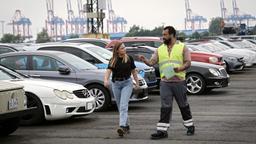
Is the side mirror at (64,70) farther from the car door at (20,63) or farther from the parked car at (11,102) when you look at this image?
the parked car at (11,102)

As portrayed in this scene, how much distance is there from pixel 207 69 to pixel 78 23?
3978 inches

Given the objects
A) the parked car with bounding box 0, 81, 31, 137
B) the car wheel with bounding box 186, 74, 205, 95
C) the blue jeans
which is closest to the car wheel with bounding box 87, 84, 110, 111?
the blue jeans

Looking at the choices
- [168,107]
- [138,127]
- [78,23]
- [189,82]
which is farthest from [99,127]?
[78,23]

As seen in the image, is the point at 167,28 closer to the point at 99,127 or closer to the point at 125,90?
the point at 125,90

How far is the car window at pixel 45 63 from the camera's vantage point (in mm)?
12430

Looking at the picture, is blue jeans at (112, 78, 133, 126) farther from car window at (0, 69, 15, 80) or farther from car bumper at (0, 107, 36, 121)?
car window at (0, 69, 15, 80)

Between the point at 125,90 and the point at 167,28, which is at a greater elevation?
the point at 167,28

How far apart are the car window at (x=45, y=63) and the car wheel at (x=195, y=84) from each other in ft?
16.4

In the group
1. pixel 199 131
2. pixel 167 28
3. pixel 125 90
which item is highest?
pixel 167 28

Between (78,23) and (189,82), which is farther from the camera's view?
(78,23)

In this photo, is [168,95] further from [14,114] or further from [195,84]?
[195,84]

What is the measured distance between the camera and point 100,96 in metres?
12.3

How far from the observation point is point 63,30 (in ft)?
384

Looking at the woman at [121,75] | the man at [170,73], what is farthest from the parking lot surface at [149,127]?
the woman at [121,75]
